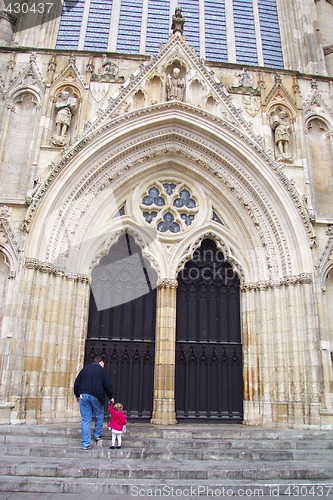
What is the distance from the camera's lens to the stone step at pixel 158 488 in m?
5.38

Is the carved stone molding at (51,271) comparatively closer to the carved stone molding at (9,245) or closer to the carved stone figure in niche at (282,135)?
the carved stone molding at (9,245)

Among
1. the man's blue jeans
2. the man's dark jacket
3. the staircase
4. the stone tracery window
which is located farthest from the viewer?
the stone tracery window

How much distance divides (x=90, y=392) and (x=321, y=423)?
593 cm

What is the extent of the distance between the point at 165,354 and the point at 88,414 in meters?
4.37

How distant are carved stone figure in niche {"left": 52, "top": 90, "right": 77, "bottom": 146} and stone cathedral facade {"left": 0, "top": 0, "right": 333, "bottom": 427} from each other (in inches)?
1.6

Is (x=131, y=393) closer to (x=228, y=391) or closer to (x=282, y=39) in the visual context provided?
(x=228, y=391)

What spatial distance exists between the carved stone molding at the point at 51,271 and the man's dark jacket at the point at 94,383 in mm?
3945

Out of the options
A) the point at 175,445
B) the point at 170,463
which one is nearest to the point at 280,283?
the point at 175,445

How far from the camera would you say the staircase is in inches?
216

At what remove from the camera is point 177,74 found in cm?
1324

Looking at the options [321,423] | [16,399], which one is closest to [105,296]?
[16,399]

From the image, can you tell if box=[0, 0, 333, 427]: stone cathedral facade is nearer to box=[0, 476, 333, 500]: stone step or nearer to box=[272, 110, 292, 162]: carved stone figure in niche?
box=[272, 110, 292, 162]: carved stone figure in niche

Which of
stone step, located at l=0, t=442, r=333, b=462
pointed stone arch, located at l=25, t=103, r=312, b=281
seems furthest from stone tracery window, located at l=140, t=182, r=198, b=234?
stone step, located at l=0, t=442, r=333, b=462

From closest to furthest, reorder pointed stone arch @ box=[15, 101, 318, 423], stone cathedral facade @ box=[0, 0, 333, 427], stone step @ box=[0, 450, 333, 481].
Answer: stone step @ box=[0, 450, 333, 481] → stone cathedral facade @ box=[0, 0, 333, 427] → pointed stone arch @ box=[15, 101, 318, 423]
